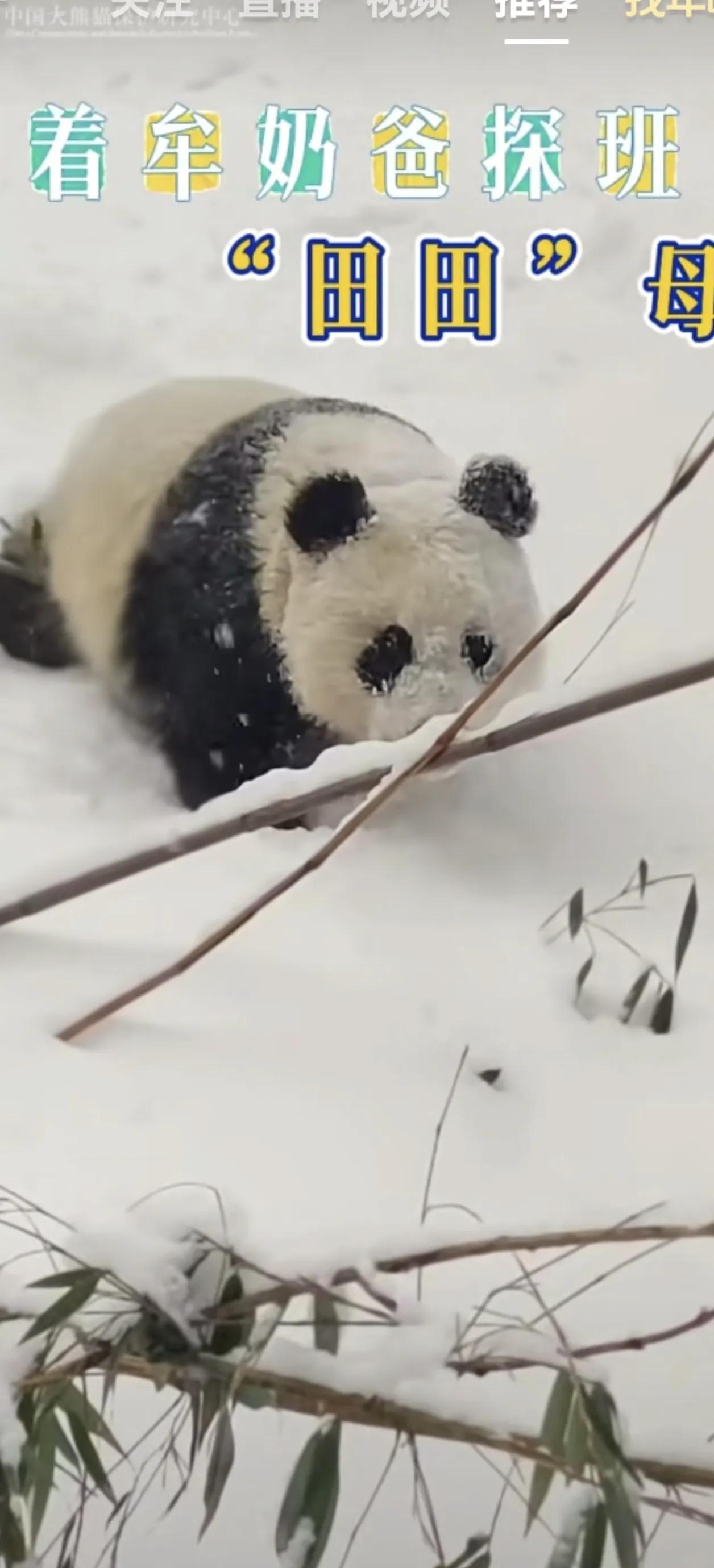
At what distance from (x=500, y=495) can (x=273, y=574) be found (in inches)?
9.3

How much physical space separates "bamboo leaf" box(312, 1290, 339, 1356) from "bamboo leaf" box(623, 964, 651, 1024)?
1.11 feet

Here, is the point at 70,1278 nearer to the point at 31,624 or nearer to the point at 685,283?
the point at 685,283

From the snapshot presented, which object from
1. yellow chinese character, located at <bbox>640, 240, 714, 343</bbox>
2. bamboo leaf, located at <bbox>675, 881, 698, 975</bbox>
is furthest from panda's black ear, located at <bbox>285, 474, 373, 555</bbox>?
bamboo leaf, located at <bbox>675, 881, 698, 975</bbox>

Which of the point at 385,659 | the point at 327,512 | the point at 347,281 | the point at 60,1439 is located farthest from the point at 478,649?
the point at 60,1439

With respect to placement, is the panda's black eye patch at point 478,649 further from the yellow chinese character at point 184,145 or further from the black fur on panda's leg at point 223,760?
the yellow chinese character at point 184,145

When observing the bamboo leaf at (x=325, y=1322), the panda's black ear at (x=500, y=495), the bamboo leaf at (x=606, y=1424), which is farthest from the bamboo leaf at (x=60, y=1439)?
the panda's black ear at (x=500, y=495)

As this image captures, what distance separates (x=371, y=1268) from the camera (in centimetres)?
56

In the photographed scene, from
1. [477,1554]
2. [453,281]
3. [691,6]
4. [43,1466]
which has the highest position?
[691,6]

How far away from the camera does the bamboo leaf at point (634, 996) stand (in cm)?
81

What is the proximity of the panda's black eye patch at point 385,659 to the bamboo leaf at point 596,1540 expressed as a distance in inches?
30.2

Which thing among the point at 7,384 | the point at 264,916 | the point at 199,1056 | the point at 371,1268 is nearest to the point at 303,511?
the point at 7,384

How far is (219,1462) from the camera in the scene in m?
0.53

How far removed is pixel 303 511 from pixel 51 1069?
0.64 metres

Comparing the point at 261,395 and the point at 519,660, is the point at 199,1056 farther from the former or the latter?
the point at 261,395
